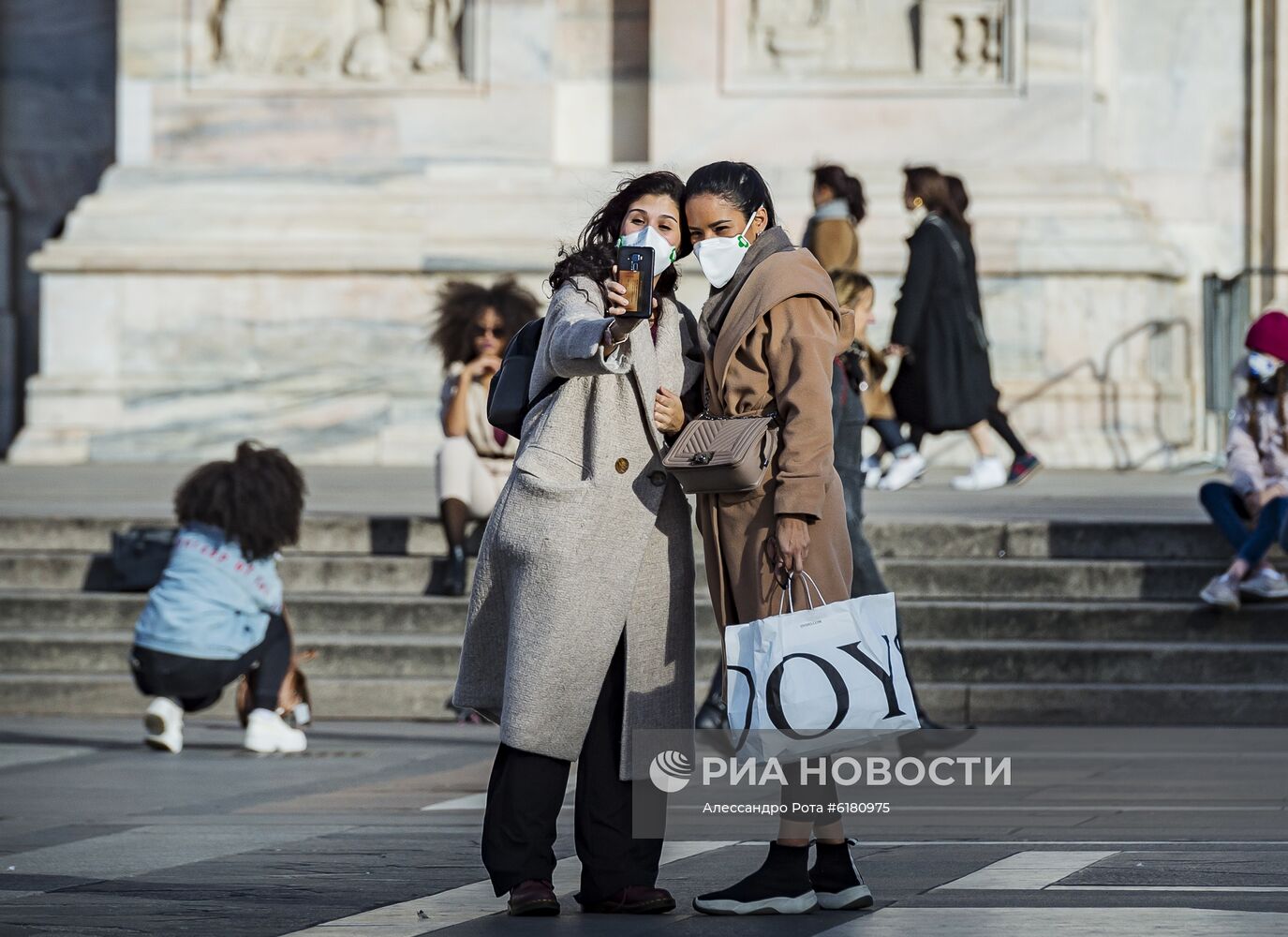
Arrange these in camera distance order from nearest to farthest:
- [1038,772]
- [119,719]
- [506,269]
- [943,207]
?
[1038,772]
[119,719]
[943,207]
[506,269]

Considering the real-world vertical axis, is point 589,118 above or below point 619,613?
above

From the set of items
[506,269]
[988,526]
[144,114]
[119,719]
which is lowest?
[119,719]

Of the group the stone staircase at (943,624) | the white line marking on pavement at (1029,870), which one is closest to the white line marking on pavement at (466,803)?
the white line marking on pavement at (1029,870)

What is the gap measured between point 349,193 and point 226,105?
3.88ft

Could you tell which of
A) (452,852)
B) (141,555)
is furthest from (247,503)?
(452,852)

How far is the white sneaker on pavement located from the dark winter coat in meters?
3.74

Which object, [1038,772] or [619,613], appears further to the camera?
[1038,772]

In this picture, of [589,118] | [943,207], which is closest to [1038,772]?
[943,207]

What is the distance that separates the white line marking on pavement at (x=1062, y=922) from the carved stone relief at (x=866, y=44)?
1223 centimetres

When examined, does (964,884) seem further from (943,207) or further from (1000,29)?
(1000,29)

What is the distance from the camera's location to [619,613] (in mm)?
5410

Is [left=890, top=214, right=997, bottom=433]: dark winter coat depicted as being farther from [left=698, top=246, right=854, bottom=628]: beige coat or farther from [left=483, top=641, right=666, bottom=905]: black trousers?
[left=483, top=641, right=666, bottom=905]: black trousers

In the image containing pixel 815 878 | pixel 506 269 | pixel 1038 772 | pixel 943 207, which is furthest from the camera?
pixel 506 269

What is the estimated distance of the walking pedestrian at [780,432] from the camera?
5301 millimetres
